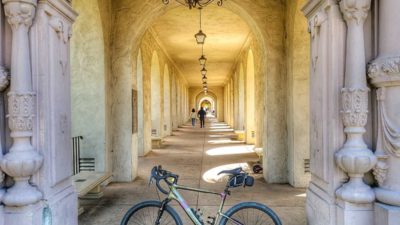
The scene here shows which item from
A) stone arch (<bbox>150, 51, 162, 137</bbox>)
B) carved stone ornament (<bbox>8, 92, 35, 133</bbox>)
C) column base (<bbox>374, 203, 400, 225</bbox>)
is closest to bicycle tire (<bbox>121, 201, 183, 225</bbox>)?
carved stone ornament (<bbox>8, 92, 35, 133</bbox>)

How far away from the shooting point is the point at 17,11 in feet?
10.6

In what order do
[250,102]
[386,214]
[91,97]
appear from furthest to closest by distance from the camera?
[250,102] → [91,97] → [386,214]

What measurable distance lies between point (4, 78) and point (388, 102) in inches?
143

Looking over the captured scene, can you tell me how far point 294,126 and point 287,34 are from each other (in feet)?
6.23

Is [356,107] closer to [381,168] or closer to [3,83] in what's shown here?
[381,168]

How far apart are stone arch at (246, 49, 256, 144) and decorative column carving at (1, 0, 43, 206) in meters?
11.4

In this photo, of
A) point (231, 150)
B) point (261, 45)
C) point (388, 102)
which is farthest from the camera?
point (231, 150)

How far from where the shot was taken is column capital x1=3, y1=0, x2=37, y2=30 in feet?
10.6

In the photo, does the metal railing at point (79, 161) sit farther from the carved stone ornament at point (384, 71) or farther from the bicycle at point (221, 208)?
the carved stone ornament at point (384, 71)

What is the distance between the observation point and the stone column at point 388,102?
3178mm

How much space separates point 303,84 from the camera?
6.86 meters

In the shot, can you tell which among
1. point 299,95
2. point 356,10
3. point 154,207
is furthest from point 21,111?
point 299,95

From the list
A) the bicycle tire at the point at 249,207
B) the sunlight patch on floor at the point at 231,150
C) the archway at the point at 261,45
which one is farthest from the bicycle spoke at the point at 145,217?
the sunlight patch on floor at the point at 231,150

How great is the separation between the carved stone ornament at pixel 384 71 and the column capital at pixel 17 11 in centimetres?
333
